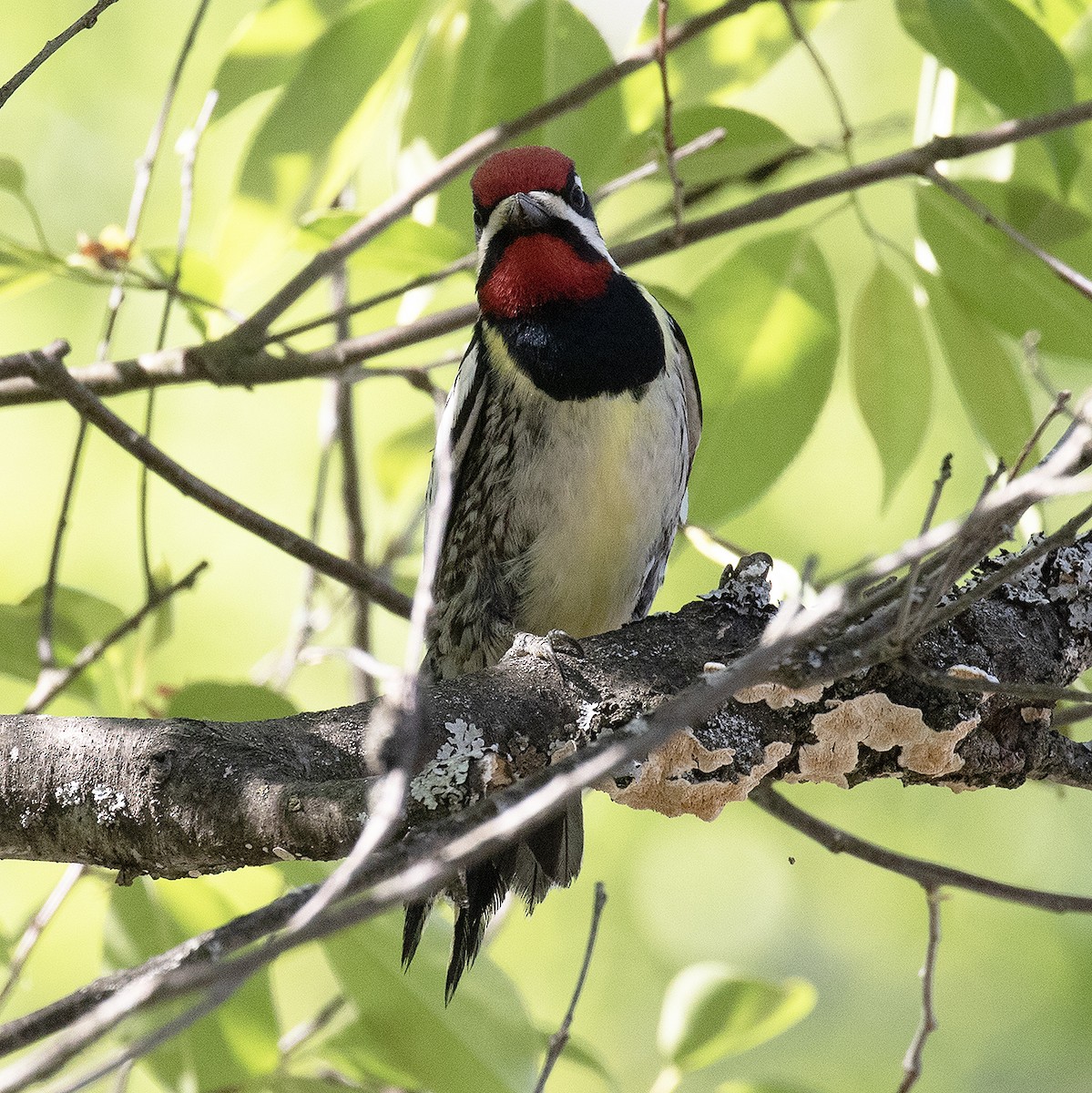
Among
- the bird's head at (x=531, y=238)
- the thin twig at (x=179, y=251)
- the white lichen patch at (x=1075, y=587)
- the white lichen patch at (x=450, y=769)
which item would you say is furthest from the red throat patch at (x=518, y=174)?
the white lichen patch at (x=450, y=769)

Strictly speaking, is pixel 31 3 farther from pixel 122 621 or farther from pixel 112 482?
pixel 122 621

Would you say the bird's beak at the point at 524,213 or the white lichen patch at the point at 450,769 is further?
the bird's beak at the point at 524,213

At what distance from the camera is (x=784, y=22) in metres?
2.07

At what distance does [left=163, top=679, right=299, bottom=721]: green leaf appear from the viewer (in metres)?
1.66

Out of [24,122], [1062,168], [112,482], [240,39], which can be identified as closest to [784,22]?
[1062,168]

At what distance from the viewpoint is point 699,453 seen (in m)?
1.90

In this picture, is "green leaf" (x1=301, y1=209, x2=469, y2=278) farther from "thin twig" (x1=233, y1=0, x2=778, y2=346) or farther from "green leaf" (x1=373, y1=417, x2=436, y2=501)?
"green leaf" (x1=373, y1=417, x2=436, y2=501)

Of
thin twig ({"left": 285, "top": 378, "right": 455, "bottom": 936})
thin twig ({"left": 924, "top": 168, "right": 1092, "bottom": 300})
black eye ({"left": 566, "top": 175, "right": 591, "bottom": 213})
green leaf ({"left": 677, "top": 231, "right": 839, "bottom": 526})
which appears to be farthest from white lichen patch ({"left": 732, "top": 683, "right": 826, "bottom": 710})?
black eye ({"left": 566, "top": 175, "right": 591, "bottom": 213})

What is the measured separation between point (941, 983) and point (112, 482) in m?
3.15

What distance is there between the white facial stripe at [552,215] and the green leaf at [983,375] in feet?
1.77

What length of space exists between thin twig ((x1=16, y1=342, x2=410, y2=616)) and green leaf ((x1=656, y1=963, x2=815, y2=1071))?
698mm

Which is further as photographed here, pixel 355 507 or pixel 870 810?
pixel 870 810

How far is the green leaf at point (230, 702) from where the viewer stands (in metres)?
1.66

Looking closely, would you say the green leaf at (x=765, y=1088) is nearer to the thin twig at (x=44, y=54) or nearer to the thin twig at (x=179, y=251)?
the thin twig at (x=179, y=251)
